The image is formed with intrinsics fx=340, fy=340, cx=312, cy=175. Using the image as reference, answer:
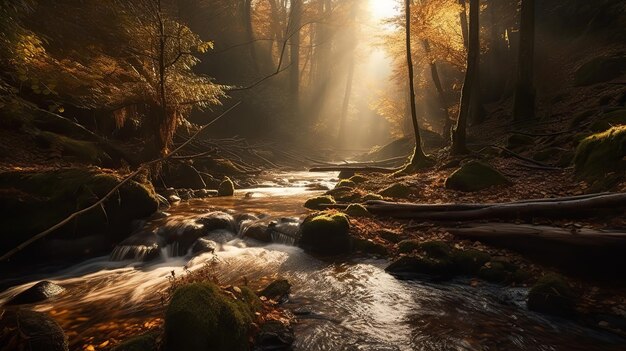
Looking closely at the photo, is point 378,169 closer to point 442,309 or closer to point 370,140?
point 442,309

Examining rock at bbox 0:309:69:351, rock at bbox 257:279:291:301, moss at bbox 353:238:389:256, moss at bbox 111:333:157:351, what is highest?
rock at bbox 0:309:69:351

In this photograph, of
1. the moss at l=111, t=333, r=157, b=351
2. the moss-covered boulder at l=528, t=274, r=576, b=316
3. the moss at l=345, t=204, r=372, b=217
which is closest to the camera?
the moss at l=111, t=333, r=157, b=351

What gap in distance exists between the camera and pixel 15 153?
988 cm

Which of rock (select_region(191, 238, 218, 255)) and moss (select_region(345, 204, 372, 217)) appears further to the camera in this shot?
moss (select_region(345, 204, 372, 217))

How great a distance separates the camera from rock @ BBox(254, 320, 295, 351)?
13.6ft

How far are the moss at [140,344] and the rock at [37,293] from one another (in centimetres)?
338

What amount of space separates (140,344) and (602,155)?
28.7ft

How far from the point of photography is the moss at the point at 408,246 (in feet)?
22.5

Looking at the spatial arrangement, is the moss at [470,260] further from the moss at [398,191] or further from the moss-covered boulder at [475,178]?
→ the moss at [398,191]

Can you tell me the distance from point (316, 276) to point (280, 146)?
79.3ft

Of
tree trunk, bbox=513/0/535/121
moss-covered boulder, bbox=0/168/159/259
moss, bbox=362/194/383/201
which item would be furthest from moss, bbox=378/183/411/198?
tree trunk, bbox=513/0/535/121

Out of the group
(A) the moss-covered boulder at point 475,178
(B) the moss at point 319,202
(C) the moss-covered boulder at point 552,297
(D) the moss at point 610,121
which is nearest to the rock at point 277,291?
(C) the moss-covered boulder at point 552,297

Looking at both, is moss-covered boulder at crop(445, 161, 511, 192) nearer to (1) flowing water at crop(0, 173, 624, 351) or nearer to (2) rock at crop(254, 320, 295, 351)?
(1) flowing water at crop(0, 173, 624, 351)

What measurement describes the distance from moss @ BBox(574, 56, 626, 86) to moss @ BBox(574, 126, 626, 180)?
9.17 meters
